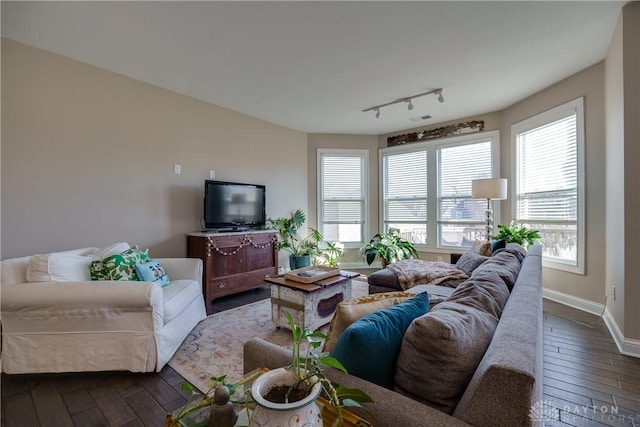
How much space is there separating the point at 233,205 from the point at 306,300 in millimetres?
2033

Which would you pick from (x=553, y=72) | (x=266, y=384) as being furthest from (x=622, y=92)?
(x=266, y=384)

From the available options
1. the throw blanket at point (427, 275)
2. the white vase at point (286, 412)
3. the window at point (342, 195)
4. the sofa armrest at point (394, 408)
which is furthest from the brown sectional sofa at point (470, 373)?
Result: the window at point (342, 195)

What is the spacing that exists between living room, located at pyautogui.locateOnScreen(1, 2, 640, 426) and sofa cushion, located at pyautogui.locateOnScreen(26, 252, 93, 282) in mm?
834

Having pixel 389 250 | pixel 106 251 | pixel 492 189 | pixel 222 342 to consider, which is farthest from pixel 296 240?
pixel 492 189

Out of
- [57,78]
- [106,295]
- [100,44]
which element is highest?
[100,44]

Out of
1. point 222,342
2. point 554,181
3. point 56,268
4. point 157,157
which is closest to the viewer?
point 56,268

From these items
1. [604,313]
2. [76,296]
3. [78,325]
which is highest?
[76,296]

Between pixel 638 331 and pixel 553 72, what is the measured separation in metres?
2.74

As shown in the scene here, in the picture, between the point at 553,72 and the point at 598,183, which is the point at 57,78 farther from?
the point at 598,183

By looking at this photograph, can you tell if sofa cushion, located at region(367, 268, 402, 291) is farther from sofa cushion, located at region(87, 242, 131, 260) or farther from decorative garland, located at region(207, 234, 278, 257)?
sofa cushion, located at region(87, 242, 131, 260)

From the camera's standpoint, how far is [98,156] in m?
3.03

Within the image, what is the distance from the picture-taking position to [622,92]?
2.41 metres

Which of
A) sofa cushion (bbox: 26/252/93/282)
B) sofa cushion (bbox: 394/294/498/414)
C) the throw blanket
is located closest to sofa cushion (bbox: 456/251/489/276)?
the throw blanket

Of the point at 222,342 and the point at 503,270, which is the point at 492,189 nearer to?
the point at 503,270
